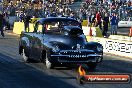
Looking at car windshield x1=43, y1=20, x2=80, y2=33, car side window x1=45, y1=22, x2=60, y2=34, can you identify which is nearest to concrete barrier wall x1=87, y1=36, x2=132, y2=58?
car windshield x1=43, y1=20, x2=80, y2=33

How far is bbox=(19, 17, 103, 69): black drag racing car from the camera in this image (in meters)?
13.6

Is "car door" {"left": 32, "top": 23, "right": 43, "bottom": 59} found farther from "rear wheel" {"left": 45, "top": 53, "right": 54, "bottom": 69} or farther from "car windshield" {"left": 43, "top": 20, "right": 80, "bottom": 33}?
"rear wheel" {"left": 45, "top": 53, "right": 54, "bottom": 69}

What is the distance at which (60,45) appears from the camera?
13.6 meters

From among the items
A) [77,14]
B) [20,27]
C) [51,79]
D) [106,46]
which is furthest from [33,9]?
[51,79]

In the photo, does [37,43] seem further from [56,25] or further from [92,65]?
[92,65]

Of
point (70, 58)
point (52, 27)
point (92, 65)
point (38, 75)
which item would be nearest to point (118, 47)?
point (52, 27)

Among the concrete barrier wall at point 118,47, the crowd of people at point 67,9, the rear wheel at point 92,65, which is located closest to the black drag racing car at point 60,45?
the rear wheel at point 92,65

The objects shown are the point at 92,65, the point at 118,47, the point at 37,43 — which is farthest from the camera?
the point at 118,47

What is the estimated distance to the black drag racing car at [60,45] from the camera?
13.6 meters

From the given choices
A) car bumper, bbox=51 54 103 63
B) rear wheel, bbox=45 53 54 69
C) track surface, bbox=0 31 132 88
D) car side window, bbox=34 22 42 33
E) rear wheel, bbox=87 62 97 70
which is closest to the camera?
track surface, bbox=0 31 132 88

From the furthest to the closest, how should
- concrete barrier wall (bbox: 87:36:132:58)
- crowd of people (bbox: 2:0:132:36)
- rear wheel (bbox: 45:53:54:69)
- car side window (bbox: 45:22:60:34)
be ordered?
crowd of people (bbox: 2:0:132:36), concrete barrier wall (bbox: 87:36:132:58), car side window (bbox: 45:22:60:34), rear wheel (bbox: 45:53:54:69)

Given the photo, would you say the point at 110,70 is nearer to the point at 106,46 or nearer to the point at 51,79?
the point at 51,79

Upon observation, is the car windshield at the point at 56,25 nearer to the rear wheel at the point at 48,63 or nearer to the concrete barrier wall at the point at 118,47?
the rear wheel at the point at 48,63

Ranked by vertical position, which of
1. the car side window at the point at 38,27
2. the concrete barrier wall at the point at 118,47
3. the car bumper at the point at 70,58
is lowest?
the concrete barrier wall at the point at 118,47
